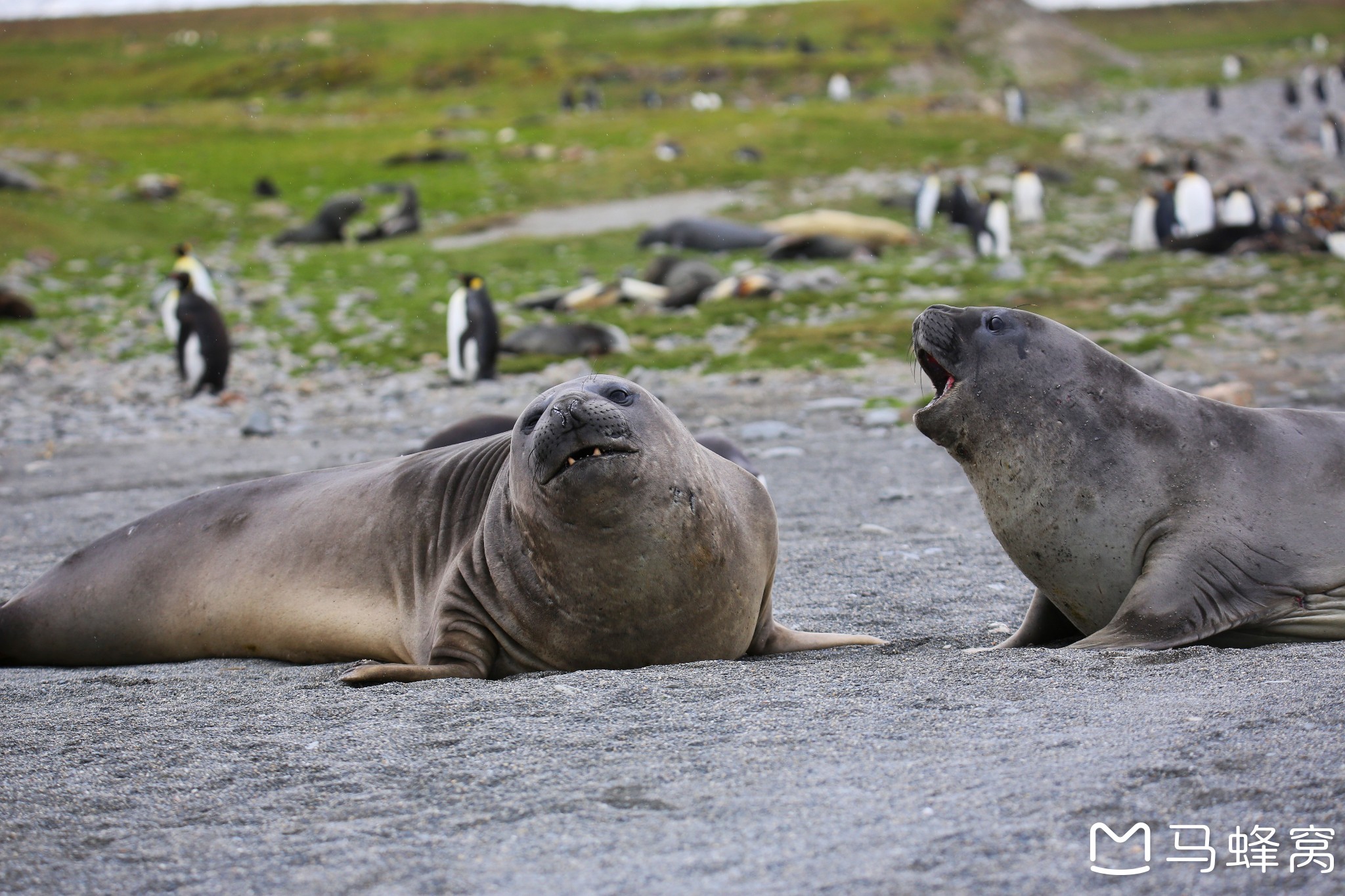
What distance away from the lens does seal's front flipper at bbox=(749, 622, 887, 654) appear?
400 cm

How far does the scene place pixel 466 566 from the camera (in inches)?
157

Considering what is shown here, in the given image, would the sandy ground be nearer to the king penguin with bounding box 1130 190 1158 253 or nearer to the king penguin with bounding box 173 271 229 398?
→ the king penguin with bounding box 173 271 229 398

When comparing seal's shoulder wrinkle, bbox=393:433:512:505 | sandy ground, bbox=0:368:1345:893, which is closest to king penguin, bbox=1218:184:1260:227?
sandy ground, bbox=0:368:1345:893

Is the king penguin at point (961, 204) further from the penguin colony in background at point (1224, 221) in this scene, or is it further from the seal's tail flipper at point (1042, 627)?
the seal's tail flipper at point (1042, 627)

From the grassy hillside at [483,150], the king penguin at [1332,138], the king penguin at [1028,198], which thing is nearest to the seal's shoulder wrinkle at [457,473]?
the grassy hillside at [483,150]

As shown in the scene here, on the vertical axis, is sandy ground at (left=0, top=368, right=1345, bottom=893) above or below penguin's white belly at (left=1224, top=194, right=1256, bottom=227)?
below

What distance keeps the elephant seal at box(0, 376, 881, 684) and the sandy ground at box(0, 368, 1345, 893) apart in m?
0.19

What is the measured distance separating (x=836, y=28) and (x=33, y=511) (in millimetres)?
63564

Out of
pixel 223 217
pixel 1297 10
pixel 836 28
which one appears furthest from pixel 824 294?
pixel 1297 10

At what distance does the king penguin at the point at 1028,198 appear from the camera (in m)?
22.8

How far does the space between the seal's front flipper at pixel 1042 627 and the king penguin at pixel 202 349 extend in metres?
9.80

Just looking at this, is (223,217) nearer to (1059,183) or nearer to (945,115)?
(1059,183)

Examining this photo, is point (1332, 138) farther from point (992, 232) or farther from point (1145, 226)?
point (992, 232)

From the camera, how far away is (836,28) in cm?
6594
